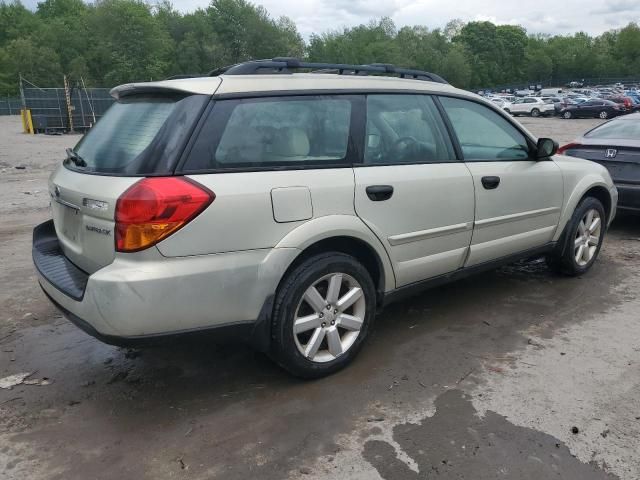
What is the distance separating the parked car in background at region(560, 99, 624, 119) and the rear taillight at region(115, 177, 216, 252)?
4280 centimetres

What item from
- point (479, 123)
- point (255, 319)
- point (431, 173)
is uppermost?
point (479, 123)

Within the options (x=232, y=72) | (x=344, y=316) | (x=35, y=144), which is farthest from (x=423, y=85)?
(x=35, y=144)

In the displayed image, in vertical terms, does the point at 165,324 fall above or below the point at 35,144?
above

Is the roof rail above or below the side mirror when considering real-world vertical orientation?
above

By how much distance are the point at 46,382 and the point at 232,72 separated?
2.14 m

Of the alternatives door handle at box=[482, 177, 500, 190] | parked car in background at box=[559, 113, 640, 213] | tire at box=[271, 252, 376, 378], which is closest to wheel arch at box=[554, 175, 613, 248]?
door handle at box=[482, 177, 500, 190]

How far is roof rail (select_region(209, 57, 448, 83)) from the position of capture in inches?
131

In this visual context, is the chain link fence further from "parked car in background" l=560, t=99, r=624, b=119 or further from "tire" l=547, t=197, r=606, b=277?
"parked car in background" l=560, t=99, r=624, b=119

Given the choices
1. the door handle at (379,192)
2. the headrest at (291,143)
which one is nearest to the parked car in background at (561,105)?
the door handle at (379,192)

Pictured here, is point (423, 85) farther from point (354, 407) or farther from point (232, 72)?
point (354, 407)

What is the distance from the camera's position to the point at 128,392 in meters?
3.24

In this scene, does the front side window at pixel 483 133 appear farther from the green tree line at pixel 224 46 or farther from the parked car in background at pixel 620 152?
the green tree line at pixel 224 46

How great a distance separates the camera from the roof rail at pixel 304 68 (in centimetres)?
333

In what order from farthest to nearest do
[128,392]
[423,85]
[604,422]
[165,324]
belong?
[423,85] → [128,392] → [604,422] → [165,324]
